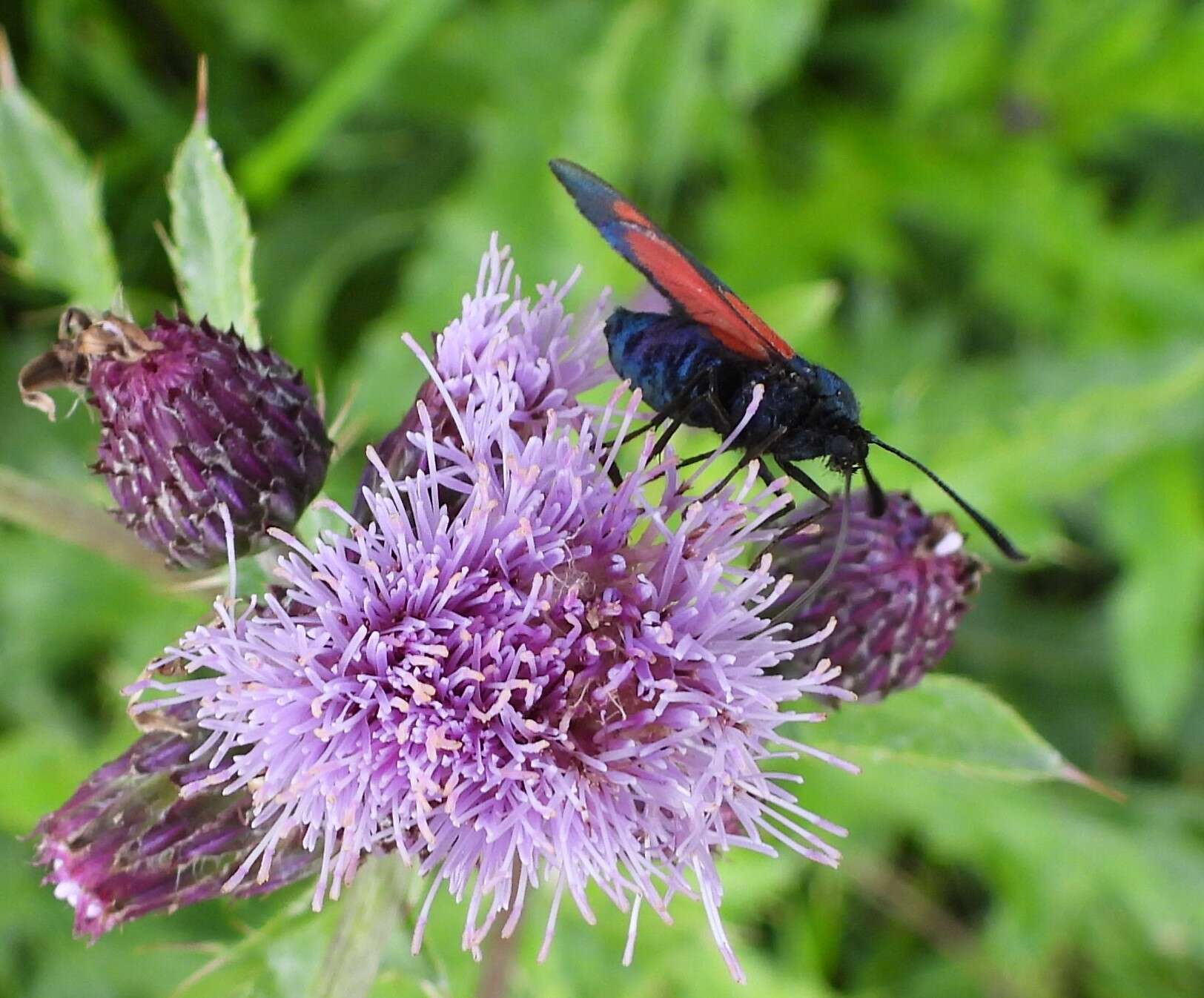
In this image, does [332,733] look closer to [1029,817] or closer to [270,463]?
[270,463]

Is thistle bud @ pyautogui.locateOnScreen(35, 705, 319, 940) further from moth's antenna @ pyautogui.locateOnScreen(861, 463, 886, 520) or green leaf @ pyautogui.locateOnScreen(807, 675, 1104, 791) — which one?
moth's antenna @ pyautogui.locateOnScreen(861, 463, 886, 520)

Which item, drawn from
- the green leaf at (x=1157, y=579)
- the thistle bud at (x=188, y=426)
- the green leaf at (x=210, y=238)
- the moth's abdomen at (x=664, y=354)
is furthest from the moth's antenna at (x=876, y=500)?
the green leaf at (x=1157, y=579)

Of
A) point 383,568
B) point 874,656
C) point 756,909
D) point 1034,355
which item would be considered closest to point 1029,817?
point 756,909

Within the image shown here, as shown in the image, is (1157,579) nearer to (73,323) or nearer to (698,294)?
(698,294)

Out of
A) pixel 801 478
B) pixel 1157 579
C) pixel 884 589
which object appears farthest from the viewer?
pixel 1157 579

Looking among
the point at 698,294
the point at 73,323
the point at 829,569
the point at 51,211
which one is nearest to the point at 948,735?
the point at 829,569
